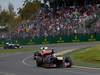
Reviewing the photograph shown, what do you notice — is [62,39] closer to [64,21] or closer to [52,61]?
[64,21]

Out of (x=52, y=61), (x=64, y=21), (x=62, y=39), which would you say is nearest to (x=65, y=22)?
(x=64, y=21)

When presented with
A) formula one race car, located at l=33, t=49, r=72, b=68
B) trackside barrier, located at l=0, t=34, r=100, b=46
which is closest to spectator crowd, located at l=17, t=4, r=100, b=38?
trackside barrier, located at l=0, t=34, r=100, b=46

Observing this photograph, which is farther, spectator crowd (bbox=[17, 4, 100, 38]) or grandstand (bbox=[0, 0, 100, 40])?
grandstand (bbox=[0, 0, 100, 40])

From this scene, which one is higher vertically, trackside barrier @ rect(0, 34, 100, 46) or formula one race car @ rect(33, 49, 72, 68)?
trackside barrier @ rect(0, 34, 100, 46)

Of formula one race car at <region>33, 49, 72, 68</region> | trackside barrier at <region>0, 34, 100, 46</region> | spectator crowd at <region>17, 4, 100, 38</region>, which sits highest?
spectator crowd at <region>17, 4, 100, 38</region>

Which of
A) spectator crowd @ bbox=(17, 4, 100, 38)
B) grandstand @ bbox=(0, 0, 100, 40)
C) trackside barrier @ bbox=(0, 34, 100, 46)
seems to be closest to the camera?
spectator crowd @ bbox=(17, 4, 100, 38)

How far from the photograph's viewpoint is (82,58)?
25375 millimetres

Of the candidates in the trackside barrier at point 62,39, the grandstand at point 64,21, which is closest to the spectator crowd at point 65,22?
the grandstand at point 64,21

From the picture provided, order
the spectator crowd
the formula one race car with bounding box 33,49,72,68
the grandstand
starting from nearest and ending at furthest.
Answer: the formula one race car with bounding box 33,49,72,68
the spectator crowd
the grandstand

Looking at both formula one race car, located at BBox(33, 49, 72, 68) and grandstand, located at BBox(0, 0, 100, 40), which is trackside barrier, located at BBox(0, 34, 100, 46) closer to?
grandstand, located at BBox(0, 0, 100, 40)

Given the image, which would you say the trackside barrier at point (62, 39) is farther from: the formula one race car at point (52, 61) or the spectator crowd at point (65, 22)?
the formula one race car at point (52, 61)

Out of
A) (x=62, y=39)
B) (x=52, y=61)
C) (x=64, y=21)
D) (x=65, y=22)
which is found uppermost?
(x=64, y=21)

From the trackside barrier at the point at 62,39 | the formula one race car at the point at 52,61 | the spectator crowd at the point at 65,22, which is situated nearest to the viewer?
the formula one race car at the point at 52,61

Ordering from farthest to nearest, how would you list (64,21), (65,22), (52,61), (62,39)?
1. (62,39)
2. (64,21)
3. (65,22)
4. (52,61)
